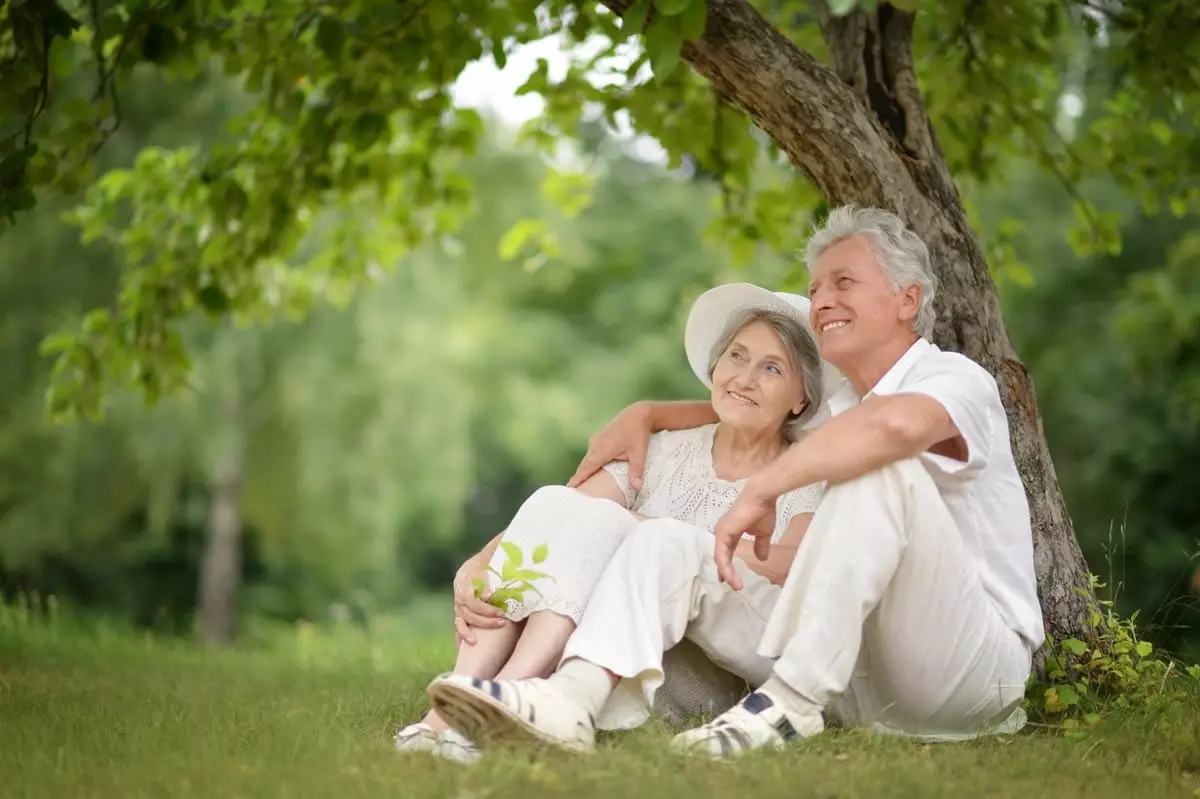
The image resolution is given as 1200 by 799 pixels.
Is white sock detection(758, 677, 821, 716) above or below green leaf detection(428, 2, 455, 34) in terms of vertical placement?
below

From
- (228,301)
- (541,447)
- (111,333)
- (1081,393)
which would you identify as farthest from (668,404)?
(541,447)

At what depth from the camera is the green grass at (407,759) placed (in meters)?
2.64

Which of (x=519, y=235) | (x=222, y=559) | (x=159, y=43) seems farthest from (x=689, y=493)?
(x=222, y=559)

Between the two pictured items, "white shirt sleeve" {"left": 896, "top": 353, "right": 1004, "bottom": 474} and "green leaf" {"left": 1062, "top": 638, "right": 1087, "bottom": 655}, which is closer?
"white shirt sleeve" {"left": 896, "top": 353, "right": 1004, "bottom": 474}

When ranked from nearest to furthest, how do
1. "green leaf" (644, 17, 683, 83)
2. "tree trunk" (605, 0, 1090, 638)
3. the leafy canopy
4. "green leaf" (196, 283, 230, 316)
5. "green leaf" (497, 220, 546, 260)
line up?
"green leaf" (644, 17, 683, 83) → "tree trunk" (605, 0, 1090, 638) → the leafy canopy → "green leaf" (196, 283, 230, 316) → "green leaf" (497, 220, 546, 260)

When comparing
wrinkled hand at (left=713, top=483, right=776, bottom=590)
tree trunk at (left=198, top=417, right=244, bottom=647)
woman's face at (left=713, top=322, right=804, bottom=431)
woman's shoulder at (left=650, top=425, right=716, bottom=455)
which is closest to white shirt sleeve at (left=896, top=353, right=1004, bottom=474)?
wrinkled hand at (left=713, top=483, right=776, bottom=590)

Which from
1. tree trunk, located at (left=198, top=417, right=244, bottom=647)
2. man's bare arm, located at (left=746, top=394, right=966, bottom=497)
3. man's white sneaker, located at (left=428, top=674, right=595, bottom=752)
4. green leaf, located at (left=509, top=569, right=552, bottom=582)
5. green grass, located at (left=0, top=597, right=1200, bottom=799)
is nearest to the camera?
green grass, located at (left=0, top=597, right=1200, bottom=799)

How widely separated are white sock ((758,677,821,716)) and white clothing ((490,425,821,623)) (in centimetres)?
54

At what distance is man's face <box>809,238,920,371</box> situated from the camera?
3.58 metres

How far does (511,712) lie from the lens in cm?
293

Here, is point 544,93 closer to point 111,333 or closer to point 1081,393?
point 111,333

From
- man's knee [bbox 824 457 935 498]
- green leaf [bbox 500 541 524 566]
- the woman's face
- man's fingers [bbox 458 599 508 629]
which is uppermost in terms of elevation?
the woman's face

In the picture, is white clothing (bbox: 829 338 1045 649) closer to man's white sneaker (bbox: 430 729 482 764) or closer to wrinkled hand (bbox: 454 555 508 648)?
wrinkled hand (bbox: 454 555 508 648)

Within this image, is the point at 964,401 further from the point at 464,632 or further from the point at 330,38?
the point at 330,38
